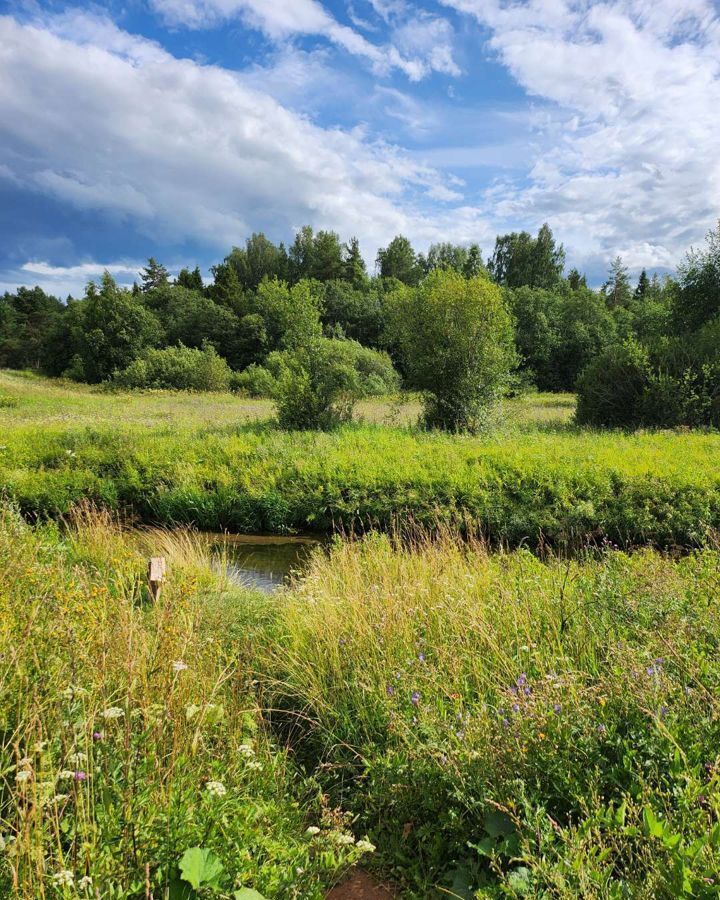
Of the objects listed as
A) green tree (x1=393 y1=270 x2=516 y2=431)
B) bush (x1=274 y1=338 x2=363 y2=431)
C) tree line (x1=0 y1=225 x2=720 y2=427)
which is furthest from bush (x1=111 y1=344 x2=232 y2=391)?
green tree (x1=393 y1=270 x2=516 y2=431)

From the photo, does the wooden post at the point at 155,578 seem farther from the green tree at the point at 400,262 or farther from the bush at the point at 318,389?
the green tree at the point at 400,262

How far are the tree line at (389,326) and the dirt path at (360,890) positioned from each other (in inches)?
584

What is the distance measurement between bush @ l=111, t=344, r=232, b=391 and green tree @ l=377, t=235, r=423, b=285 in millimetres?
36103

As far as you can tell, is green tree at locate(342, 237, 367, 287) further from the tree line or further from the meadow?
the meadow

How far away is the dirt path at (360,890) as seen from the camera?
2.59 meters

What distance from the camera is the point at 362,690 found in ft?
12.4

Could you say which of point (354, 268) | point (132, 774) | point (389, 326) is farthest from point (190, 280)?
point (132, 774)

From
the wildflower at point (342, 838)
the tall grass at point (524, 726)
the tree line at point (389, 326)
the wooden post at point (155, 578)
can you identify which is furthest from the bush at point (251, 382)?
the wildflower at point (342, 838)

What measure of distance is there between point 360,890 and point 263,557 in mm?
7316

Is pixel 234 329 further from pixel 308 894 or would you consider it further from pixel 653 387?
pixel 308 894

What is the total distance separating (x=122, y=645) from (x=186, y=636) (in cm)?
36

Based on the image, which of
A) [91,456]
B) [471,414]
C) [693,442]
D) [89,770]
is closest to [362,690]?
[89,770]

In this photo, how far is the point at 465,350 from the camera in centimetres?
1697

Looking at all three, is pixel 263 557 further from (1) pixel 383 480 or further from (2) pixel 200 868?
(2) pixel 200 868
